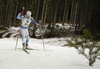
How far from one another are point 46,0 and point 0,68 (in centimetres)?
2177

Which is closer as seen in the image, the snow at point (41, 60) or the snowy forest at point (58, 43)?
the snow at point (41, 60)

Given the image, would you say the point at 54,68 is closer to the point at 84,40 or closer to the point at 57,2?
the point at 84,40

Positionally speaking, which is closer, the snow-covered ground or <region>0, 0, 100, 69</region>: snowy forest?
the snow-covered ground

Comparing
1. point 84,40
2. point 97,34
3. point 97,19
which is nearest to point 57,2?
point 97,19

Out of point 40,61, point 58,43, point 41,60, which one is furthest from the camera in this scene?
point 58,43

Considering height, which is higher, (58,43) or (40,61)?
(40,61)

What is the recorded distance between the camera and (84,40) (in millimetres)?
3221

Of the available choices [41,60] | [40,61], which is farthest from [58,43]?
[40,61]

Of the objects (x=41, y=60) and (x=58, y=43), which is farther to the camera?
(x=58, y=43)

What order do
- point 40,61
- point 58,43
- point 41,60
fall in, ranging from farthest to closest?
point 58,43, point 41,60, point 40,61

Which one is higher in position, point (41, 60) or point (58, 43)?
point (41, 60)

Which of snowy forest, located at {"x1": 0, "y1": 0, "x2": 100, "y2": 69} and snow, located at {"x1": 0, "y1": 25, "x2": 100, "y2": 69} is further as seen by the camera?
snowy forest, located at {"x1": 0, "y1": 0, "x2": 100, "y2": 69}

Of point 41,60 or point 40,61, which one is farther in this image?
point 41,60

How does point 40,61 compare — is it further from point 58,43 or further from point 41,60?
point 58,43
